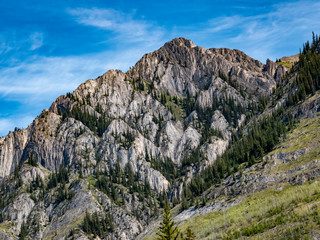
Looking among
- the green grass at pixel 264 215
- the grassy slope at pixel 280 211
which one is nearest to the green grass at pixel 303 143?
the grassy slope at pixel 280 211

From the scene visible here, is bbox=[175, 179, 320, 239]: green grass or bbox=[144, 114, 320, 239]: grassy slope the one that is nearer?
bbox=[144, 114, 320, 239]: grassy slope

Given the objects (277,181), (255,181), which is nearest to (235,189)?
(255,181)

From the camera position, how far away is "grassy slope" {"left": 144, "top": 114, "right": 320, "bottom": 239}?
76.9 meters

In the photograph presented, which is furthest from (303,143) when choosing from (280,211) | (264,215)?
(280,211)

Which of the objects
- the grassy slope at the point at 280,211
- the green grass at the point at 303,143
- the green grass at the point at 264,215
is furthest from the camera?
the green grass at the point at 303,143

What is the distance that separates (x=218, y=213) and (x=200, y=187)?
4580 centimetres

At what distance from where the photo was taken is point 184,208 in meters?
170

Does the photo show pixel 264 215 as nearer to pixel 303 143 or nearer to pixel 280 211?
Result: pixel 280 211

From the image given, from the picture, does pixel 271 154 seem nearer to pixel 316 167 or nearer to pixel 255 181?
pixel 255 181

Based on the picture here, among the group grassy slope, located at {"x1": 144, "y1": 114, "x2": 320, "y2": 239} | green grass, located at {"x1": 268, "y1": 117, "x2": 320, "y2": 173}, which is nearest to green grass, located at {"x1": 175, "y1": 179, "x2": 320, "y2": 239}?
grassy slope, located at {"x1": 144, "y1": 114, "x2": 320, "y2": 239}

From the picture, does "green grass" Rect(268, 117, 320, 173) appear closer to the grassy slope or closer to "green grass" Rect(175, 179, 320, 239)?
the grassy slope

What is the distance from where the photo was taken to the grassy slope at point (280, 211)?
252 feet

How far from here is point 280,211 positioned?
9356 cm

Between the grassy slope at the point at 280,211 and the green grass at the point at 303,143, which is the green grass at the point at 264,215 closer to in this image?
the grassy slope at the point at 280,211
